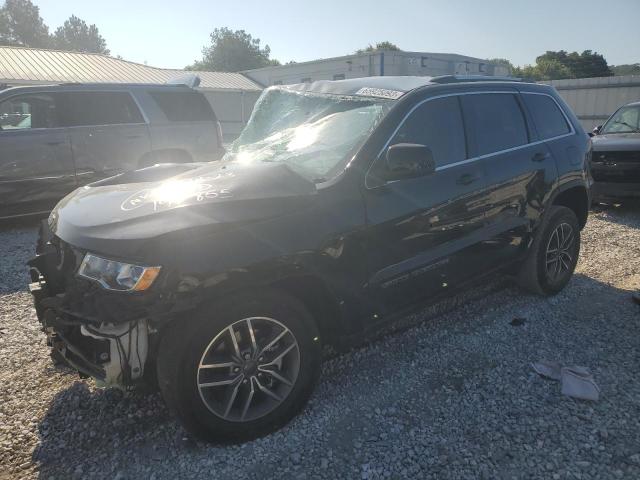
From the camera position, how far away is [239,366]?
247cm

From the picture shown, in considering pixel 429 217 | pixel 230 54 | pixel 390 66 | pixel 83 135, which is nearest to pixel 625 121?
pixel 429 217

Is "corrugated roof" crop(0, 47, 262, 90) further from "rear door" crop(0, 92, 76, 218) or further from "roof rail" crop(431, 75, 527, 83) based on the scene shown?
"roof rail" crop(431, 75, 527, 83)

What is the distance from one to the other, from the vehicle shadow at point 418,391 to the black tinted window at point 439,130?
4.62 feet

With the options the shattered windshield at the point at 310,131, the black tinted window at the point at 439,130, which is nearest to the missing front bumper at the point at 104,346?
the shattered windshield at the point at 310,131

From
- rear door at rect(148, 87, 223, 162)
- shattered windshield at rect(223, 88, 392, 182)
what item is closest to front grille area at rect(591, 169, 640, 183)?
shattered windshield at rect(223, 88, 392, 182)

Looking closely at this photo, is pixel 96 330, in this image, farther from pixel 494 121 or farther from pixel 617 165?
pixel 617 165

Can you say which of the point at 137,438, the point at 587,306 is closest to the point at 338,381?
the point at 137,438

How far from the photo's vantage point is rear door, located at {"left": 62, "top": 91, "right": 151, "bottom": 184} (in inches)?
275

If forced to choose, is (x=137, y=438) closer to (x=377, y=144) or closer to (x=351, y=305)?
(x=351, y=305)

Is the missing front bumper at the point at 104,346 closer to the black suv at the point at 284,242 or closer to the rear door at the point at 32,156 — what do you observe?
the black suv at the point at 284,242

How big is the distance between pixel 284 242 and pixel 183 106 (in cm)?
640

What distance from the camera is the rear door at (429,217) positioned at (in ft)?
9.39

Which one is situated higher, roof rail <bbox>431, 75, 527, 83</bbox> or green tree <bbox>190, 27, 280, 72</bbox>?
green tree <bbox>190, 27, 280, 72</bbox>

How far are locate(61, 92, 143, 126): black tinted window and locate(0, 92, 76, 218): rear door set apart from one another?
194mm
